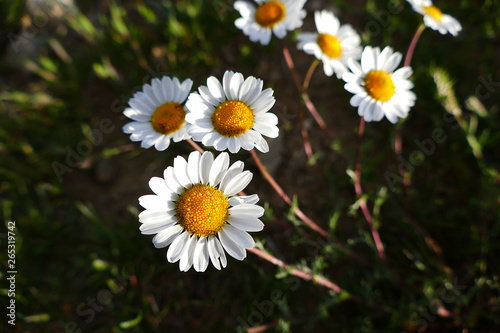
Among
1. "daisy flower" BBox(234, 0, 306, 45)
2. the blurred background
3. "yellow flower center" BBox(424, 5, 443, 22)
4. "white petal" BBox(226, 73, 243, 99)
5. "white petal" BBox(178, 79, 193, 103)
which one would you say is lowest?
the blurred background

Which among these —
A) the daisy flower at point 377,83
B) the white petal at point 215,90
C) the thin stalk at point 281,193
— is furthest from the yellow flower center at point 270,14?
the thin stalk at point 281,193

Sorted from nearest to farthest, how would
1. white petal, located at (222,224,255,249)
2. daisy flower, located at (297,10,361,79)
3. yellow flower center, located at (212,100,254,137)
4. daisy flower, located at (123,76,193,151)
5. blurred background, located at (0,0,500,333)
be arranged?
1. white petal, located at (222,224,255,249)
2. yellow flower center, located at (212,100,254,137)
3. daisy flower, located at (123,76,193,151)
4. daisy flower, located at (297,10,361,79)
5. blurred background, located at (0,0,500,333)

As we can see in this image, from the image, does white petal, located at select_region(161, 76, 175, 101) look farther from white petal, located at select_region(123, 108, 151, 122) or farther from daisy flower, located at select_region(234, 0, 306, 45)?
daisy flower, located at select_region(234, 0, 306, 45)

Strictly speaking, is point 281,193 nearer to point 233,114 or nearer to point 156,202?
point 233,114

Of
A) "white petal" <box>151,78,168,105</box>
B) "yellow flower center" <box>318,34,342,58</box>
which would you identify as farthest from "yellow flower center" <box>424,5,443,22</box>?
"white petal" <box>151,78,168,105</box>

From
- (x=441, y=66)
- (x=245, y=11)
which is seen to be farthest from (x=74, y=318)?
(x=441, y=66)

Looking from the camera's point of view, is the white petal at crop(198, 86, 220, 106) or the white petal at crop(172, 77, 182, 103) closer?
the white petal at crop(198, 86, 220, 106)

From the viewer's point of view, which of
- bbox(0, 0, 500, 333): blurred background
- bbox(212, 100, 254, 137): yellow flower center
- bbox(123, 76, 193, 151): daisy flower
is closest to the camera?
bbox(212, 100, 254, 137): yellow flower center

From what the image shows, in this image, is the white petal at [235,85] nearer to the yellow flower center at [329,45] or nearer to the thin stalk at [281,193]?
the thin stalk at [281,193]
